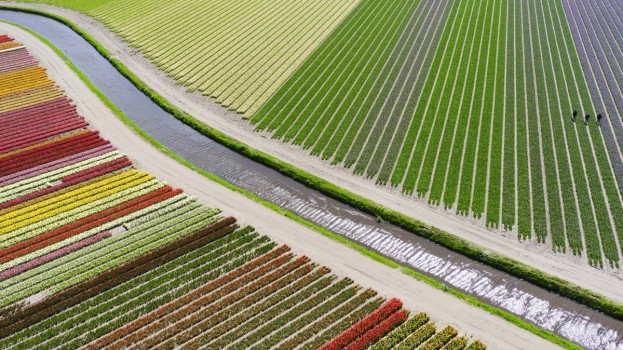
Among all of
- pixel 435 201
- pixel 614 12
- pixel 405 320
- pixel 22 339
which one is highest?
pixel 614 12

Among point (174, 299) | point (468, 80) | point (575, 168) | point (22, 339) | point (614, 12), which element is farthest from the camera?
point (614, 12)

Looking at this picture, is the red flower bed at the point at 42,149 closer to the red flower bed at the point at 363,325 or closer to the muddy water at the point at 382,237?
the muddy water at the point at 382,237

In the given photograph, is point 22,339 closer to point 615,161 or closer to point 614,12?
point 615,161

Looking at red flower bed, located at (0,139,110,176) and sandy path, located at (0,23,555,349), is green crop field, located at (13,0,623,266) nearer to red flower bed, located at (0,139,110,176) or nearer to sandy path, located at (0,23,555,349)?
sandy path, located at (0,23,555,349)

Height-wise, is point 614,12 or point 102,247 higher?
point 614,12

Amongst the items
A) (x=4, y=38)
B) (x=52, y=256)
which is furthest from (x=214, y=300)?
(x=4, y=38)

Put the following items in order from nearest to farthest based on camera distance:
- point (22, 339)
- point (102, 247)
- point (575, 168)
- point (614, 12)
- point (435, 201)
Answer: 1. point (22, 339)
2. point (102, 247)
3. point (435, 201)
4. point (575, 168)
5. point (614, 12)

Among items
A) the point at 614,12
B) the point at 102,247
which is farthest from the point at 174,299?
the point at 614,12

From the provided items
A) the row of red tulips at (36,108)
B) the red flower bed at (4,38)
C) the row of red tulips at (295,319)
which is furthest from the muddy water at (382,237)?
the red flower bed at (4,38)

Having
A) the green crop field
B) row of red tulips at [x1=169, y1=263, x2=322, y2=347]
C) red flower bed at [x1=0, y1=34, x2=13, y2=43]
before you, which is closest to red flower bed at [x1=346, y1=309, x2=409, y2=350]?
row of red tulips at [x1=169, y1=263, x2=322, y2=347]
